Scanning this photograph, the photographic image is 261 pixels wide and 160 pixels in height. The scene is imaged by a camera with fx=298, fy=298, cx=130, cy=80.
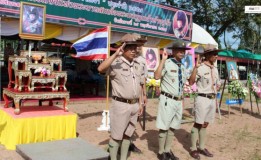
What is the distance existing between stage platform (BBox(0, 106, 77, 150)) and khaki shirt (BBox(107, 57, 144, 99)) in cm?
190

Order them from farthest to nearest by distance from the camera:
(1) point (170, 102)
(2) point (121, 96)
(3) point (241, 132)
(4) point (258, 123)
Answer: (4) point (258, 123), (3) point (241, 132), (1) point (170, 102), (2) point (121, 96)

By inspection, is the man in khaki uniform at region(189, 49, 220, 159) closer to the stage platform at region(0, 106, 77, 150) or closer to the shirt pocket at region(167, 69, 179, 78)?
the shirt pocket at region(167, 69, 179, 78)

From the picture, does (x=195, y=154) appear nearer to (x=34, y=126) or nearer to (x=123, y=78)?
(x=123, y=78)

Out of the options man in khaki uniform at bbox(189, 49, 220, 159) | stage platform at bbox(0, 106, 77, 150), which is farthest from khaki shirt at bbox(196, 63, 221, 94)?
stage platform at bbox(0, 106, 77, 150)

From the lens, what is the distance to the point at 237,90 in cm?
930

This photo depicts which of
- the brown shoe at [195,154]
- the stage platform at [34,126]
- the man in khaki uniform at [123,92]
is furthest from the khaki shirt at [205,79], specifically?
the stage platform at [34,126]

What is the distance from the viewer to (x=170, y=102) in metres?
4.50

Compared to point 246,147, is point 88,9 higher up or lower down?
higher up

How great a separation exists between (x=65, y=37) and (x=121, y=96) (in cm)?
635

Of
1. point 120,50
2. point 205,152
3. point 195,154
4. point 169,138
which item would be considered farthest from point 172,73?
point 205,152

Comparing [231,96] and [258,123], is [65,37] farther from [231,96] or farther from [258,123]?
[258,123]

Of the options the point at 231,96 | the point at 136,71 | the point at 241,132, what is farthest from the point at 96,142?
the point at 231,96

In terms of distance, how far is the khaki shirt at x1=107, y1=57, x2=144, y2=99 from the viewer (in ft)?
12.4

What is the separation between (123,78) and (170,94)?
1.05 metres
